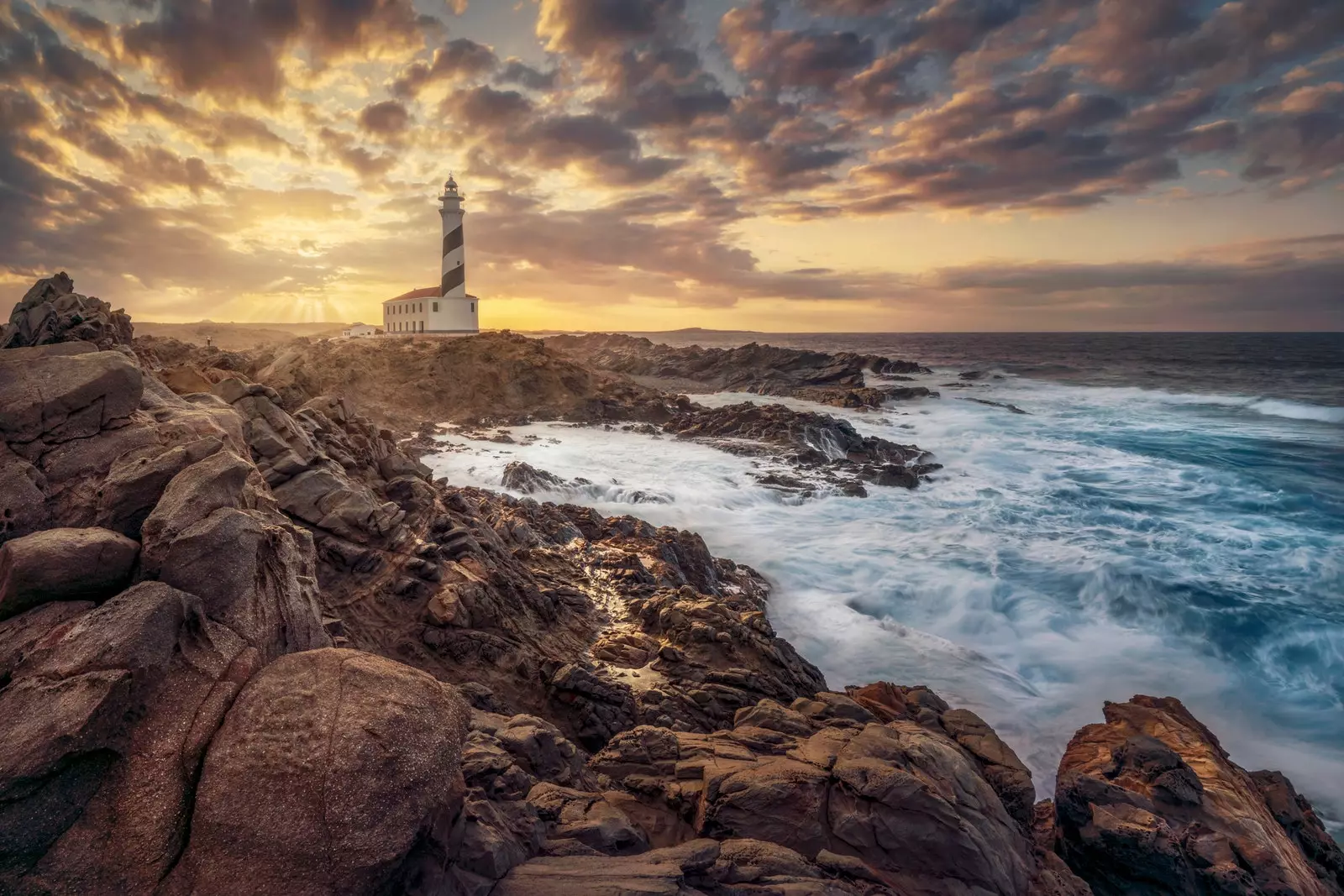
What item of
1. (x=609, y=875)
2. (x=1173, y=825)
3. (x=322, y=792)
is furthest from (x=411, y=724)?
(x=1173, y=825)

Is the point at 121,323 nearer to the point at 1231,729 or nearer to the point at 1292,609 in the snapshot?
the point at 1231,729

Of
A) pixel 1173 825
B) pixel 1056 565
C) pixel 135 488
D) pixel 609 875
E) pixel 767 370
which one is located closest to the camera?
pixel 609 875

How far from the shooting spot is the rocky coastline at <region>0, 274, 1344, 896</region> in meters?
3.68

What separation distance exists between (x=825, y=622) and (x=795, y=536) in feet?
14.7

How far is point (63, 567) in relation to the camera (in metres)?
4.27

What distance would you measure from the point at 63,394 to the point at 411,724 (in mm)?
4967

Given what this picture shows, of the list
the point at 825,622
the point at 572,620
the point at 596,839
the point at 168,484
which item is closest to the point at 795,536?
the point at 825,622

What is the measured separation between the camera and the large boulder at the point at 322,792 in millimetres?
3607

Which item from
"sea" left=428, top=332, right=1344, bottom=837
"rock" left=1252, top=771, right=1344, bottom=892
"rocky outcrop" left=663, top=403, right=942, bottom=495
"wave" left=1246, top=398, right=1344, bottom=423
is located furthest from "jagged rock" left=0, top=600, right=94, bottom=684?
"wave" left=1246, top=398, right=1344, bottom=423

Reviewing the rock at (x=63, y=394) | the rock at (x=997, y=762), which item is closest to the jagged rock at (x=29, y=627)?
the rock at (x=63, y=394)

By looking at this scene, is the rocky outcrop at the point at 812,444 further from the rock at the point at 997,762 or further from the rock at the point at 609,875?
the rock at the point at 609,875

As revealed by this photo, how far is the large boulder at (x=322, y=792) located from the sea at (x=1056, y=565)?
29.1 ft

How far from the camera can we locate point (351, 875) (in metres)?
3.64

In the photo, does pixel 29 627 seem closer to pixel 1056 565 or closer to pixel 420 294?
pixel 1056 565
